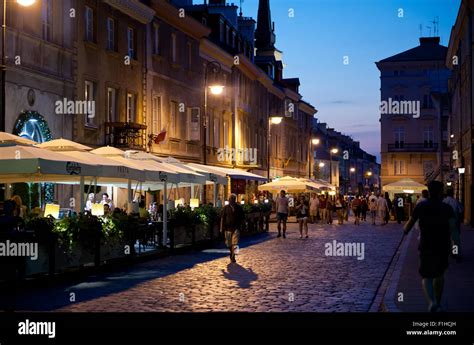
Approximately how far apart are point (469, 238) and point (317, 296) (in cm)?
1636

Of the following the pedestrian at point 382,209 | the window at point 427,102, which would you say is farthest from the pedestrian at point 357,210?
the window at point 427,102

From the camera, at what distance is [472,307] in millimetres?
11297

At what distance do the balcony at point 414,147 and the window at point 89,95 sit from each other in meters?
70.1

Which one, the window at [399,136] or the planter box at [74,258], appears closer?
the planter box at [74,258]

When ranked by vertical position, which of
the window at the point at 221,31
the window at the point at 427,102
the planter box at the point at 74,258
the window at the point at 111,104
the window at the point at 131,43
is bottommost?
the planter box at the point at 74,258

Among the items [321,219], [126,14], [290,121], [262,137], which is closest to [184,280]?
[126,14]

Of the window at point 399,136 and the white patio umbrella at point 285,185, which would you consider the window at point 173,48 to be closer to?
the white patio umbrella at point 285,185

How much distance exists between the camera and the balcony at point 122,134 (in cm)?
3077

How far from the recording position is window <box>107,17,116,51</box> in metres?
31.6

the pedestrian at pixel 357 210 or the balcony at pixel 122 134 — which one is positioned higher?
the balcony at pixel 122 134

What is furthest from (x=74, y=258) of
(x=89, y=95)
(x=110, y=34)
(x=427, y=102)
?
(x=427, y=102)

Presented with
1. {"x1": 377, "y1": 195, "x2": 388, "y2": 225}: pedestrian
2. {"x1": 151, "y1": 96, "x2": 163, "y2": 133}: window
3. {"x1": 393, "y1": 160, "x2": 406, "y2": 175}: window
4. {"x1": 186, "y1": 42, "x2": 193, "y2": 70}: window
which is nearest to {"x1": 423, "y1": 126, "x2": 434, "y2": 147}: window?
{"x1": 393, "y1": 160, "x2": 406, "y2": 175}: window

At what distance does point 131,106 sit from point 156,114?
303 centimetres

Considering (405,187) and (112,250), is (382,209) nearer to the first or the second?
(405,187)
